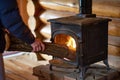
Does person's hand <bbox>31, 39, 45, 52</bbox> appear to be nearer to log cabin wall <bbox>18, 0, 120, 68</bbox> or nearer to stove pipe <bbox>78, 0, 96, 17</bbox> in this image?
stove pipe <bbox>78, 0, 96, 17</bbox>

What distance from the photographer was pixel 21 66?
4.04m

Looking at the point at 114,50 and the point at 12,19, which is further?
the point at 114,50

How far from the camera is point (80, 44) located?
2.83 m

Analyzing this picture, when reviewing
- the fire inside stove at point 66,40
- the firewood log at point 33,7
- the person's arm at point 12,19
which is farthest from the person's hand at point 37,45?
the firewood log at point 33,7

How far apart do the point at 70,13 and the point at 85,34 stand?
1.05 metres

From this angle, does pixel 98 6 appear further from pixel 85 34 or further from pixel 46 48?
pixel 46 48

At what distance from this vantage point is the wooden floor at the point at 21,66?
3586 mm

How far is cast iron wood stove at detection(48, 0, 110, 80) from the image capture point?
111 inches

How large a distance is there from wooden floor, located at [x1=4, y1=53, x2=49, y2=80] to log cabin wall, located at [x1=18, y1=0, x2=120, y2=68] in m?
0.48

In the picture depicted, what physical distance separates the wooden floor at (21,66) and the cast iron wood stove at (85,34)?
2.64 feet

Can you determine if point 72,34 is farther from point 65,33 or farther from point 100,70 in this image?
point 100,70

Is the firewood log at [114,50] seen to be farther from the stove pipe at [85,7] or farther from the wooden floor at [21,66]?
the wooden floor at [21,66]

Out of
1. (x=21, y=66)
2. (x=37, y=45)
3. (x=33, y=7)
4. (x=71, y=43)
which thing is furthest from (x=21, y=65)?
(x=37, y=45)

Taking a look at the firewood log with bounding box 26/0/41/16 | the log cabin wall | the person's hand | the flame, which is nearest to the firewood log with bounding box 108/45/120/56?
the log cabin wall
